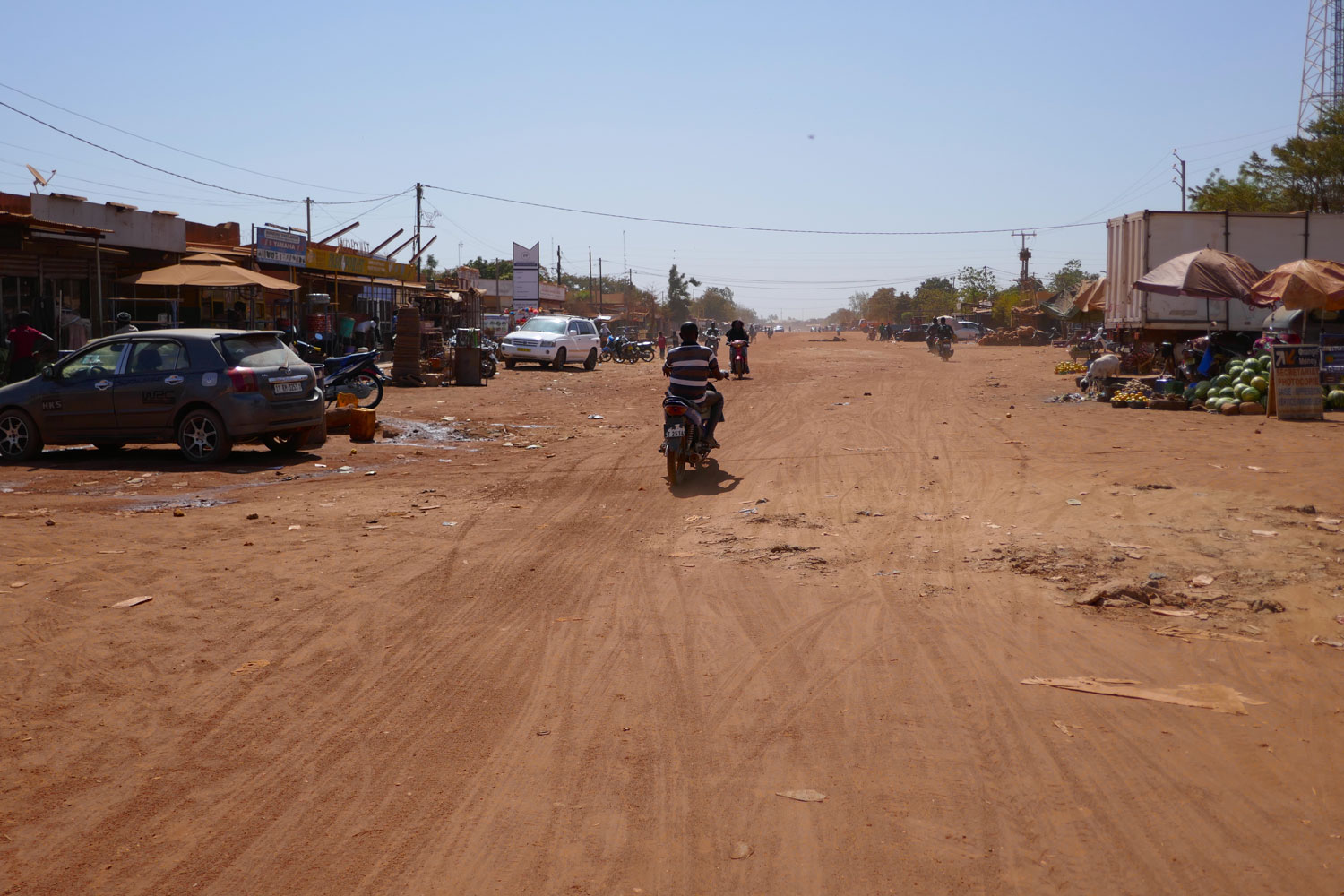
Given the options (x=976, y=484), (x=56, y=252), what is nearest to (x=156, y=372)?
(x=976, y=484)

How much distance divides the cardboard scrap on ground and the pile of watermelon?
44.2 feet

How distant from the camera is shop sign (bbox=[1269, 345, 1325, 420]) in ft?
51.3

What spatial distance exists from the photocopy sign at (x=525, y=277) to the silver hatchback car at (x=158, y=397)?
47.7 meters

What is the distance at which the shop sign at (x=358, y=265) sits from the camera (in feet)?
105

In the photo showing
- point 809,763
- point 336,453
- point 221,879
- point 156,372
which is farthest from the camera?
point 336,453

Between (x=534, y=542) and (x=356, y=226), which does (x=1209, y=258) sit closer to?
(x=534, y=542)

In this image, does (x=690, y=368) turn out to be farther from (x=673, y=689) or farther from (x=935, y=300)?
(x=935, y=300)

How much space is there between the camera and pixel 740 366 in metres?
28.5

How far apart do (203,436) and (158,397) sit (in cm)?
67

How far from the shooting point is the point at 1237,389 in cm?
1689

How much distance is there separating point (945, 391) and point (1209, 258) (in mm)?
5705

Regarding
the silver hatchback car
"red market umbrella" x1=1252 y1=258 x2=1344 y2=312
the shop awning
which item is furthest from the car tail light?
"red market umbrella" x1=1252 y1=258 x2=1344 y2=312

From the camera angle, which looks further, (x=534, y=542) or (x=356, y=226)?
(x=356, y=226)

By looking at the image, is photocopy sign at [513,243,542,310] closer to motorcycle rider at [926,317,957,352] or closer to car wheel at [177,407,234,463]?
motorcycle rider at [926,317,957,352]
